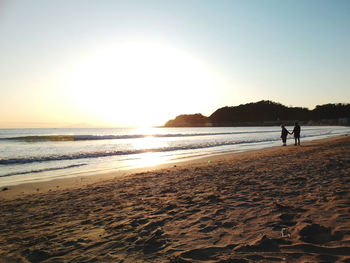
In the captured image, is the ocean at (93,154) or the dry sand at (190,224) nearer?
the dry sand at (190,224)

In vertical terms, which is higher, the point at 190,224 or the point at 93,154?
the point at 190,224

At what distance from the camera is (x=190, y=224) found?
4.05 meters

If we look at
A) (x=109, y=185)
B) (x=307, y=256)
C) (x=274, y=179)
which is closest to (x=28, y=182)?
(x=109, y=185)

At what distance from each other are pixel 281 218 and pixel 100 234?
10.5 feet

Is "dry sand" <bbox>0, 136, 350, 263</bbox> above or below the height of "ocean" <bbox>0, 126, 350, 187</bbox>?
above

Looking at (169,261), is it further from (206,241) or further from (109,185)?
(109,185)

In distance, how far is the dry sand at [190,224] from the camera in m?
3.07

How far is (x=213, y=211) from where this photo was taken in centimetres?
460

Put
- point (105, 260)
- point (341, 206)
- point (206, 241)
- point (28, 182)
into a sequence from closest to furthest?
1. point (105, 260)
2. point (206, 241)
3. point (341, 206)
4. point (28, 182)

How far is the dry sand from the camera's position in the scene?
3.07m

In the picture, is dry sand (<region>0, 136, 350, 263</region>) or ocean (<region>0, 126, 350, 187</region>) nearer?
dry sand (<region>0, 136, 350, 263</region>)

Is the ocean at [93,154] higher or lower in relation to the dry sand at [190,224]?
lower

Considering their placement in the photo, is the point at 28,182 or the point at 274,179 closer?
the point at 274,179

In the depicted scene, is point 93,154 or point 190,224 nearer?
point 190,224
